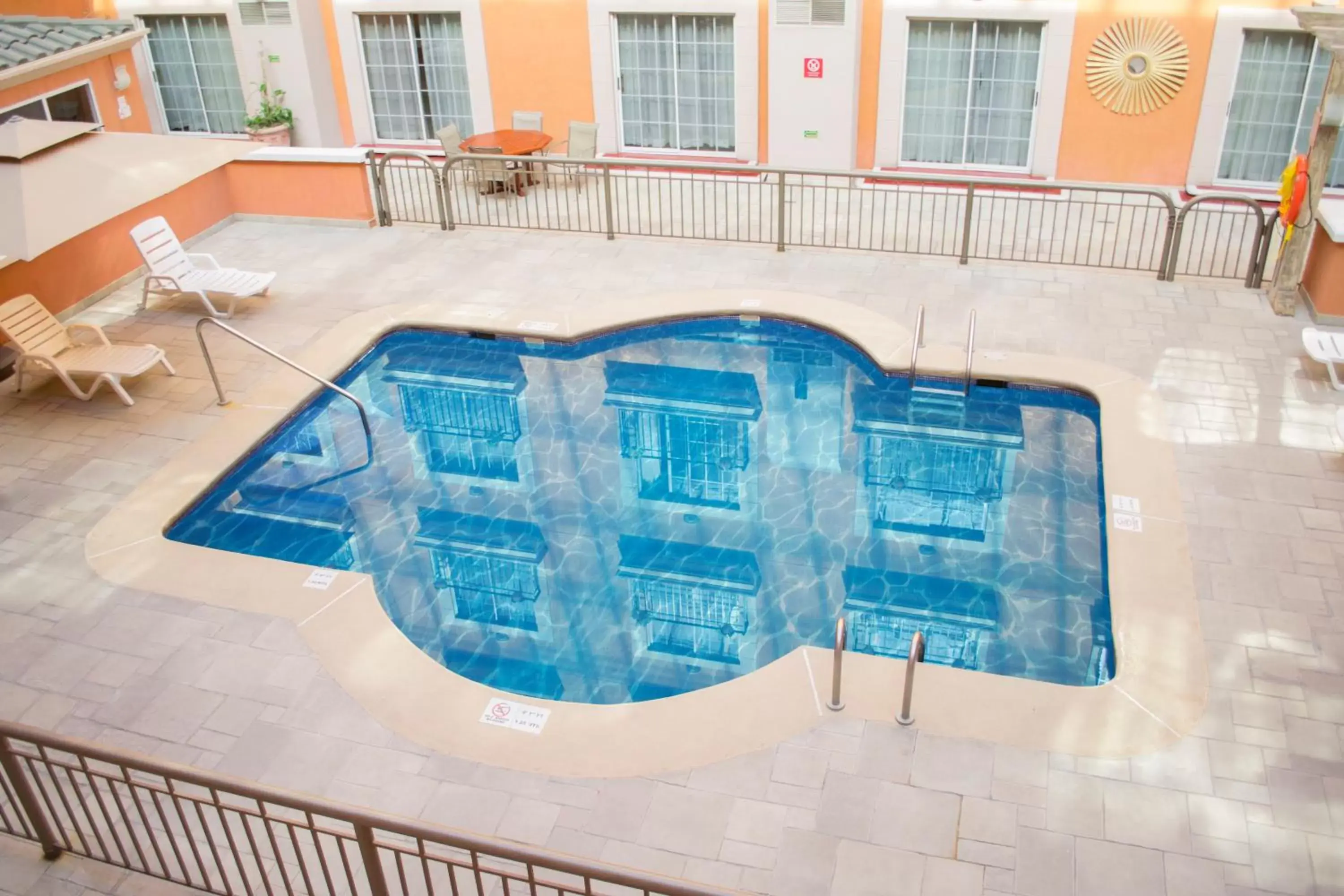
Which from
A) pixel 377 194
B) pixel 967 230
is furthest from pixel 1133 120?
pixel 377 194

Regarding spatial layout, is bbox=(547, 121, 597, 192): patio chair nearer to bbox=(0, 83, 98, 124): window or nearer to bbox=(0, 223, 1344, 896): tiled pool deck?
bbox=(0, 83, 98, 124): window

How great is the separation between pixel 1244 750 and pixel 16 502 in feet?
30.7

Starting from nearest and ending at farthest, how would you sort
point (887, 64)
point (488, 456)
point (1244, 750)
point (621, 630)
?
point (1244, 750) → point (621, 630) → point (488, 456) → point (887, 64)

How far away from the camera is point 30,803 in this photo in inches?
218

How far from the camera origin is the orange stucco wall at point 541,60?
16.6 meters

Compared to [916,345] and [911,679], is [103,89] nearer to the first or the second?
[916,345]

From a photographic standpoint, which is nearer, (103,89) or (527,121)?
(103,89)

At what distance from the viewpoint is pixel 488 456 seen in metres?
10.3

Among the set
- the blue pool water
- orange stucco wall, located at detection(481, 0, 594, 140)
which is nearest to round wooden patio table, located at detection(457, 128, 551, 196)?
orange stucco wall, located at detection(481, 0, 594, 140)

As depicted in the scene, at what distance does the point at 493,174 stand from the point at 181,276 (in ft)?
16.8

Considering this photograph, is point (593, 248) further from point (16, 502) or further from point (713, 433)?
point (16, 502)

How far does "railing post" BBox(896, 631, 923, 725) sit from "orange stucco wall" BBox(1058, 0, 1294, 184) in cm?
1095

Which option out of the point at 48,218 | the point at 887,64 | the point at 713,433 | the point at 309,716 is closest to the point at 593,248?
the point at 713,433

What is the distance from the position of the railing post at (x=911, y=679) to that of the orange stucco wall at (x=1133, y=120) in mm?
10950
